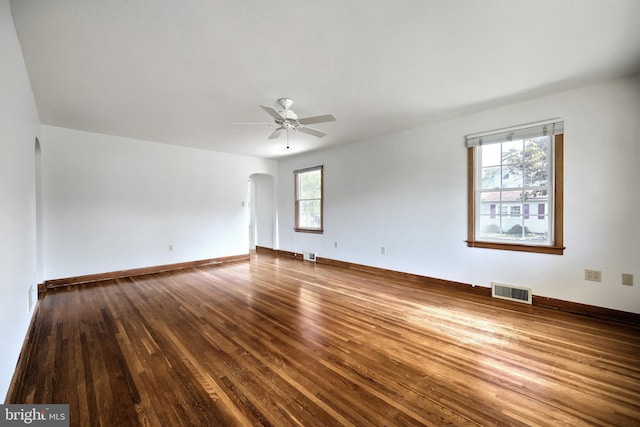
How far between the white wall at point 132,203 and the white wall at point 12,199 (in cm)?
211

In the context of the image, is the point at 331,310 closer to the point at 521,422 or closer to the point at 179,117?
the point at 521,422

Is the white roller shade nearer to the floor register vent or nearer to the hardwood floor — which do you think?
the floor register vent

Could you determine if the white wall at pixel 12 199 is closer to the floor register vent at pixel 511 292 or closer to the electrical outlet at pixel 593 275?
the floor register vent at pixel 511 292

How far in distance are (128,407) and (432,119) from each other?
15.5 feet

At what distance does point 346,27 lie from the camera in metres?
2.04

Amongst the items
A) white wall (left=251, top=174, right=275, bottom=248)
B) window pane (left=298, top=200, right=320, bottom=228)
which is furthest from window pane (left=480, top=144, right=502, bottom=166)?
white wall (left=251, top=174, right=275, bottom=248)

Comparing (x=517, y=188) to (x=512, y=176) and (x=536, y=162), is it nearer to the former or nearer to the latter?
(x=512, y=176)

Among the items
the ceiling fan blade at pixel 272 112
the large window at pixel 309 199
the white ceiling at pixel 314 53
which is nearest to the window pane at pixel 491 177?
the white ceiling at pixel 314 53

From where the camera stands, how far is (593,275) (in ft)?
10.1

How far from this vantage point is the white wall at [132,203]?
4.37 metres

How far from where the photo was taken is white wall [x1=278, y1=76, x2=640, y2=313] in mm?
2938

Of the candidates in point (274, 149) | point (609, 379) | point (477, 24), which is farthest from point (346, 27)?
point (274, 149)

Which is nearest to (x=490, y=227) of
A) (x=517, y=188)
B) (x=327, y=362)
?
(x=517, y=188)

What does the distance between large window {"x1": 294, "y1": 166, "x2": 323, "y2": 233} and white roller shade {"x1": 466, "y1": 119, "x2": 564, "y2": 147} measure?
10.9 ft
